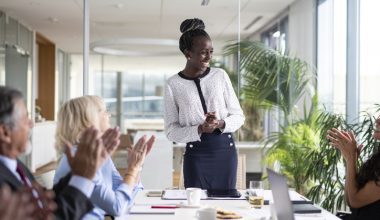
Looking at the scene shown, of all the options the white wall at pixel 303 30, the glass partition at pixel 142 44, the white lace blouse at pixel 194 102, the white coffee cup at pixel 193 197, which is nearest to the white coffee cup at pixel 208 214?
the white coffee cup at pixel 193 197

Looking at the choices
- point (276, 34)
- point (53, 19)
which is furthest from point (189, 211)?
point (53, 19)

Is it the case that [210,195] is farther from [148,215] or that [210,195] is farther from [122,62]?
[122,62]

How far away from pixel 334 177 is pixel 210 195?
231 cm

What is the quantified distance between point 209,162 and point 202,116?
0.29 m

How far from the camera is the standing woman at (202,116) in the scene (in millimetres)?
3326

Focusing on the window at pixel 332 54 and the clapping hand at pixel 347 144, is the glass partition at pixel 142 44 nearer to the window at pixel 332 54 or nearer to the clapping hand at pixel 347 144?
the window at pixel 332 54

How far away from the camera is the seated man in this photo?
1570mm

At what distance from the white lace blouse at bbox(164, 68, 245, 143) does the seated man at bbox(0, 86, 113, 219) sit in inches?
66.8

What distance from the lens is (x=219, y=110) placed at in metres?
3.43

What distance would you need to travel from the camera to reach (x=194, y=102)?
133 inches

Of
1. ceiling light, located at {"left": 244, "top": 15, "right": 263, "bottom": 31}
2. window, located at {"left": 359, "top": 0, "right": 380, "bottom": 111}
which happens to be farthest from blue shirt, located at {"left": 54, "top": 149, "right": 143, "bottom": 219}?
ceiling light, located at {"left": 244, "top": 15, "right": 263, "bottom": 31}

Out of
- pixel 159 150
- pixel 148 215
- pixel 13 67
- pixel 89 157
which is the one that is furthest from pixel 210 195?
pixel 13 67

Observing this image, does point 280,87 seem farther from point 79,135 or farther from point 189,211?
point 79,135

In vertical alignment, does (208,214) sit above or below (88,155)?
below
